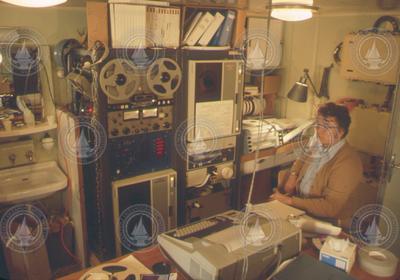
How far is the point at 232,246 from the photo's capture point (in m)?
1.20

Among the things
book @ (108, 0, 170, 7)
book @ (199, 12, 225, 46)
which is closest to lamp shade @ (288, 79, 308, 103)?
book @ (199, 12, 225, 46)

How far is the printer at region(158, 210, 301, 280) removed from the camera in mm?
1131

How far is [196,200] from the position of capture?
2.69 m

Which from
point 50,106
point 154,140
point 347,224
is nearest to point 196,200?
point 154,140

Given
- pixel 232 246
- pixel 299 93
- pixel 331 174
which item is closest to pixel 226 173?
pixel 331 174

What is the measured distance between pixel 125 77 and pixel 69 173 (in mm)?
855

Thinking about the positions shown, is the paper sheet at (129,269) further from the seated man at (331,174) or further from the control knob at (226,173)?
the control knob at (226,173)

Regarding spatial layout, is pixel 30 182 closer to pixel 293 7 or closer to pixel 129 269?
pixel 129 269

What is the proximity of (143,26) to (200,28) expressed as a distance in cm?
46

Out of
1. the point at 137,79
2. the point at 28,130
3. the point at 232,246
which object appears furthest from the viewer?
the point at 28,130

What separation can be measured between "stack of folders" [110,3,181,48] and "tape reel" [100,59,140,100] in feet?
0.41

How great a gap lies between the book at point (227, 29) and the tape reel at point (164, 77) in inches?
18.4

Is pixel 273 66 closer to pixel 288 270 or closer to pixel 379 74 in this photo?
pixel 379 74

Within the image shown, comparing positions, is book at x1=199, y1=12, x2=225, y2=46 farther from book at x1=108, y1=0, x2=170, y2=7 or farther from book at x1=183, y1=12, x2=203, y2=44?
book at x1=108, y1=0, x2=170, y2=7
